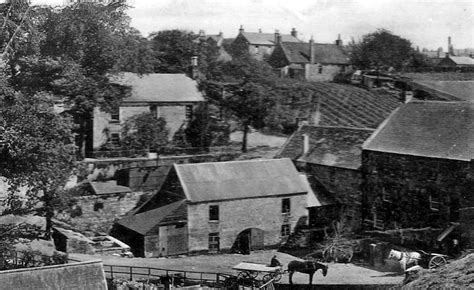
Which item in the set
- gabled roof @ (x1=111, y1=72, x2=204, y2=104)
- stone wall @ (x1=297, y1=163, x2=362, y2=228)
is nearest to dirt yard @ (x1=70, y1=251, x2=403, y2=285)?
stone wall @ (x1=297, y1=163, x2=362, y2=228)

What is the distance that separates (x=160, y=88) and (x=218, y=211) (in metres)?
20.6

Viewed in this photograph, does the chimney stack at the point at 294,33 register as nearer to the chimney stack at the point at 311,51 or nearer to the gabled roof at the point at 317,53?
the gabled roof at the point at 317,53

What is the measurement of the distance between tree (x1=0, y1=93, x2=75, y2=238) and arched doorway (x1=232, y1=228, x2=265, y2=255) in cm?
1148

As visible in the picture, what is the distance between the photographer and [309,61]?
303 feet

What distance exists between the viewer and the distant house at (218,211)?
38.6 m

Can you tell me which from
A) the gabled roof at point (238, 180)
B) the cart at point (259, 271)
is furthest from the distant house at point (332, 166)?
the cart at point (259, 271)

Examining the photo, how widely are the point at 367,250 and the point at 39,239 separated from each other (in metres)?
18.8

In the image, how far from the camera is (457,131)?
37.1 m

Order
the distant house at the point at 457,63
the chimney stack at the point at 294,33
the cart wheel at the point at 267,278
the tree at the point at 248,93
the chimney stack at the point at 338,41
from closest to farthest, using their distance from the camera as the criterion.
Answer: the cart wheel at the point at 267,278 < the tree at the point at 248,93 < the distant house at the point at 457,63 < the chimney stack at the point at 338,41 < the chimney stack at the point at 294,33

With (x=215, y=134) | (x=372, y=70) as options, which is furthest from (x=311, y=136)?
(x=372, y=70)

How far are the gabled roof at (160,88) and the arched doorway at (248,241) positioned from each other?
18202mm

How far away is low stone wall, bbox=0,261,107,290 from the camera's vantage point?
2155cm

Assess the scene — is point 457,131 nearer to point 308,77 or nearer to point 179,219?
point 179,219

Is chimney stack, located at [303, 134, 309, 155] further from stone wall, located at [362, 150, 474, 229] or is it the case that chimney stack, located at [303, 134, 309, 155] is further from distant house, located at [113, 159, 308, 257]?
stone wall, located at [362, 150, 474, 229]
